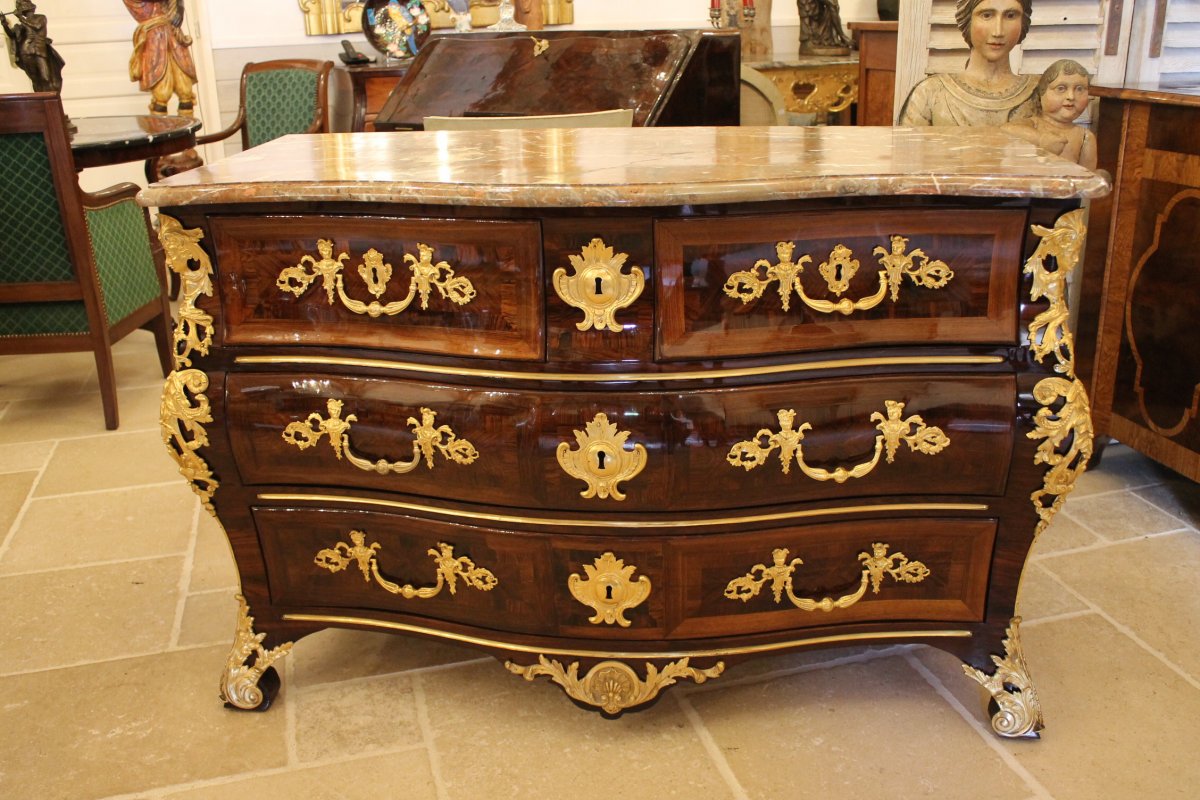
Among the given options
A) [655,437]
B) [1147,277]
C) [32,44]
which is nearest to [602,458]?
[655,437]

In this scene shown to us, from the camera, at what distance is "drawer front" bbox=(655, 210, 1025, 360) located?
1556 mm

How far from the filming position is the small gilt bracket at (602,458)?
1.62 meters

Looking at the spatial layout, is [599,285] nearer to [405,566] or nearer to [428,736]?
[405,566]

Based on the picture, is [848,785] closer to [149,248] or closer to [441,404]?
[441,404]

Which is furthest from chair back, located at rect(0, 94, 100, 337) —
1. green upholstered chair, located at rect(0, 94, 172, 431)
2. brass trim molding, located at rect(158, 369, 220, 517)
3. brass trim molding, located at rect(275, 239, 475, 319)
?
brass trim molding, located at rect(275, 239, 475, 319)

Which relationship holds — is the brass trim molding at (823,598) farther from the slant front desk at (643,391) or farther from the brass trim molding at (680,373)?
the brass trim molding at (680,373)

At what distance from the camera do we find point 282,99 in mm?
5184

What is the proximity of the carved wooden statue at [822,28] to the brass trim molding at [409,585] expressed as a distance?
4.67 m

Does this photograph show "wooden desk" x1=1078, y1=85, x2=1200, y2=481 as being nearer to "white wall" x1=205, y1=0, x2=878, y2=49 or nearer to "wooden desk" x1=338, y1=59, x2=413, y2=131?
"wooden desk" x1=338, y1=59, x2=413, y2=131

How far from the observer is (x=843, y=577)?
1.77 metres

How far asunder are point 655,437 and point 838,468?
11.9 inches

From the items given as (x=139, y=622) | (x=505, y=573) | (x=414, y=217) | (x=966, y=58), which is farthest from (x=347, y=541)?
(x=966, y=58)

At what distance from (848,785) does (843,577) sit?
0.35m

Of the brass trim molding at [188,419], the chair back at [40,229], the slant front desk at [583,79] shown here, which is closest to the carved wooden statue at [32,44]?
the chair back at [40,229]
